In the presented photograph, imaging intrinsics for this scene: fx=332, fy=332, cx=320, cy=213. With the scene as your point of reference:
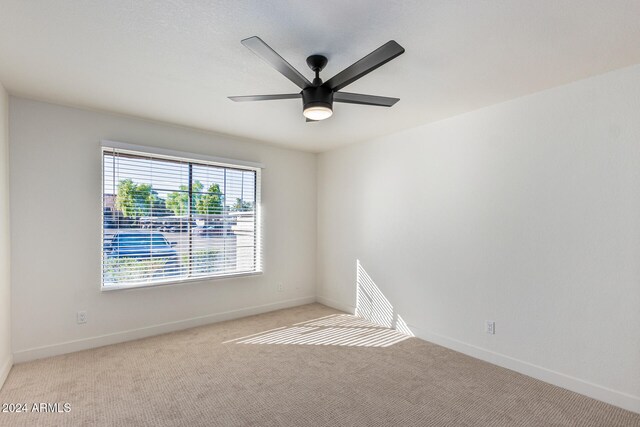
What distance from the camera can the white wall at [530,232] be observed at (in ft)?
7.87

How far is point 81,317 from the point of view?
10.8 ft

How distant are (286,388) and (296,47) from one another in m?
2.47

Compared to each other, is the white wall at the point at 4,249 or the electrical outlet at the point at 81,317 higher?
the white wall at the point at 4,249

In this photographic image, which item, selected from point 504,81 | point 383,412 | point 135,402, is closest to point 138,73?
point 135,402

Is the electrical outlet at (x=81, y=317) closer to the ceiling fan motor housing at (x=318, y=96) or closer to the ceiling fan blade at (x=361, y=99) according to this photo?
the ceiling fan motor housing at (x=318, y=96)

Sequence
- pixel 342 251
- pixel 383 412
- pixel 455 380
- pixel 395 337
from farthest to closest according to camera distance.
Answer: pixel 342 251 → pixel 395 337 → pixel 455 380 → pixel 383 412

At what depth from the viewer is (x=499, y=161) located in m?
3.05

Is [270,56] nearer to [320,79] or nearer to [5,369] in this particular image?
[320,79]

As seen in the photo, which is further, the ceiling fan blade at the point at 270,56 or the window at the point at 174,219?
the window at the point at 174,219

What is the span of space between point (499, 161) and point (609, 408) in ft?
6.65

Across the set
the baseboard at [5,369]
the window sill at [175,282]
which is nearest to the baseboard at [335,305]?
the window sill at [175,282]

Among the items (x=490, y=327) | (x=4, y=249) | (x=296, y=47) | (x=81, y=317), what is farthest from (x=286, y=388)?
(x=4, y=249)

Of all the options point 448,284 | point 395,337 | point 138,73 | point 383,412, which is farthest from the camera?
point 395,337

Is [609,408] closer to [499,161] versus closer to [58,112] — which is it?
[499,161]
